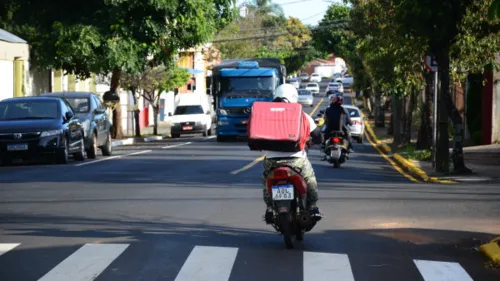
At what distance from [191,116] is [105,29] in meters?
11.7

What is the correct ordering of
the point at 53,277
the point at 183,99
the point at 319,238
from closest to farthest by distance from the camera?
the point at 53,277, the point at 319,238, the point at 183,99

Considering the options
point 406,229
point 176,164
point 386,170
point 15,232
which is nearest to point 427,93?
point 386,170

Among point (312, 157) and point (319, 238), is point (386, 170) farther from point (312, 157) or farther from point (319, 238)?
point (319, 238)

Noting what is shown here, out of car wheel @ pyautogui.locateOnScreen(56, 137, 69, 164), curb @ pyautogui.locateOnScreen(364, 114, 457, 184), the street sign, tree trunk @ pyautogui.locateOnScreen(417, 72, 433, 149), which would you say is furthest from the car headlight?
tree trunk @ pyautogui.locateOnScreen(417, 72, 433, 149)

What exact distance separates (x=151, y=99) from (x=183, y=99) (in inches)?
118

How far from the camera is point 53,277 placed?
903 cm

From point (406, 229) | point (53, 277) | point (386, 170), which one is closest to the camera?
point (53, 277)

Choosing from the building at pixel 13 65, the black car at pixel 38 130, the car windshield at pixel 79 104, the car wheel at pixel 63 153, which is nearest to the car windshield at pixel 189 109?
the building at pixel 13 65

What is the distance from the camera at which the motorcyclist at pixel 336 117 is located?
24484mm

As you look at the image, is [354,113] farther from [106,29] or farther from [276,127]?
[276,127]

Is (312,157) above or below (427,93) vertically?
below

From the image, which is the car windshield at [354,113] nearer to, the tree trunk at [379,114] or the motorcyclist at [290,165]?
the tree trunk at [379,114]

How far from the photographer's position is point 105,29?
41.8m

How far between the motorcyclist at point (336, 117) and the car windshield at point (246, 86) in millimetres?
15166
